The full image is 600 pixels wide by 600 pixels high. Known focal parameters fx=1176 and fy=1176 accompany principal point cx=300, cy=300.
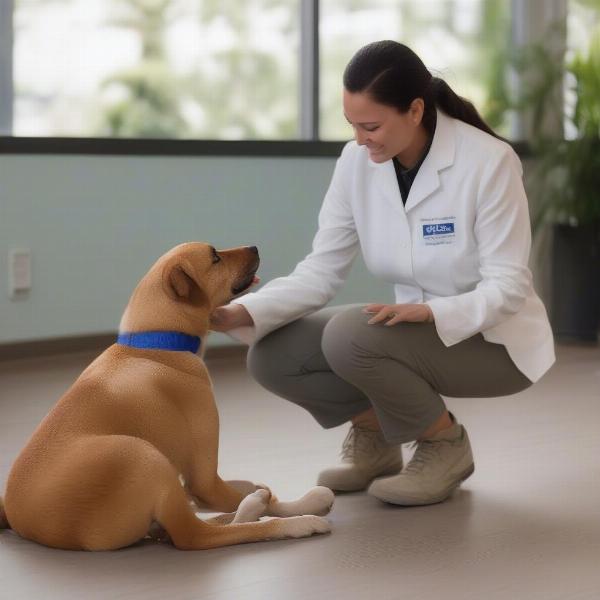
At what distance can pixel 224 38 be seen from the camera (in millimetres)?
5008

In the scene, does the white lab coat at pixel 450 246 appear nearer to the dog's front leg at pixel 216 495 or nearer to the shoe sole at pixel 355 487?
the shoe sole at pixel 355 487

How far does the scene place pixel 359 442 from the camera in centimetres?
285

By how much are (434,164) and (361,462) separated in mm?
726

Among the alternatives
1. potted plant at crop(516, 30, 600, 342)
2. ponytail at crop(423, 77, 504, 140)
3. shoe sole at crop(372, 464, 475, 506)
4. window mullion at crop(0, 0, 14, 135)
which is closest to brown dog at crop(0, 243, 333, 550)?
shoe sole at crop(372, 464, 475, 506)

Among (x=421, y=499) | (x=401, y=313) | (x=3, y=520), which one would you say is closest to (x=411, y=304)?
(x=401, y=313)

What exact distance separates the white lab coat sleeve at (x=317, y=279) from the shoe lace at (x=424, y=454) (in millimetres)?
435

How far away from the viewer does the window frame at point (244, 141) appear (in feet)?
14.9

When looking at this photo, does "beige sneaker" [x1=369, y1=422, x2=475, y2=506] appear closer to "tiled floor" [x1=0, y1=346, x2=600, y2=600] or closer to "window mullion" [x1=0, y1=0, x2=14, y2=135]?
"tiled floor" [x1=0, y1=346, x2=600, y2=600]

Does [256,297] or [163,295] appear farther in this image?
[256,297]

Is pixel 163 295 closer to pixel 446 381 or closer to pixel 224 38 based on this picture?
pixel 446 381

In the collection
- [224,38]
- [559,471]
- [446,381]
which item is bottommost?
[559,471]

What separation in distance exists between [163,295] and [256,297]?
1.42 feet

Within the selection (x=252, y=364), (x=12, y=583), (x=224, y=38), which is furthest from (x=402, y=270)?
(x=224, y=38)

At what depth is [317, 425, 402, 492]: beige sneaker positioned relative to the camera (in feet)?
9.04
